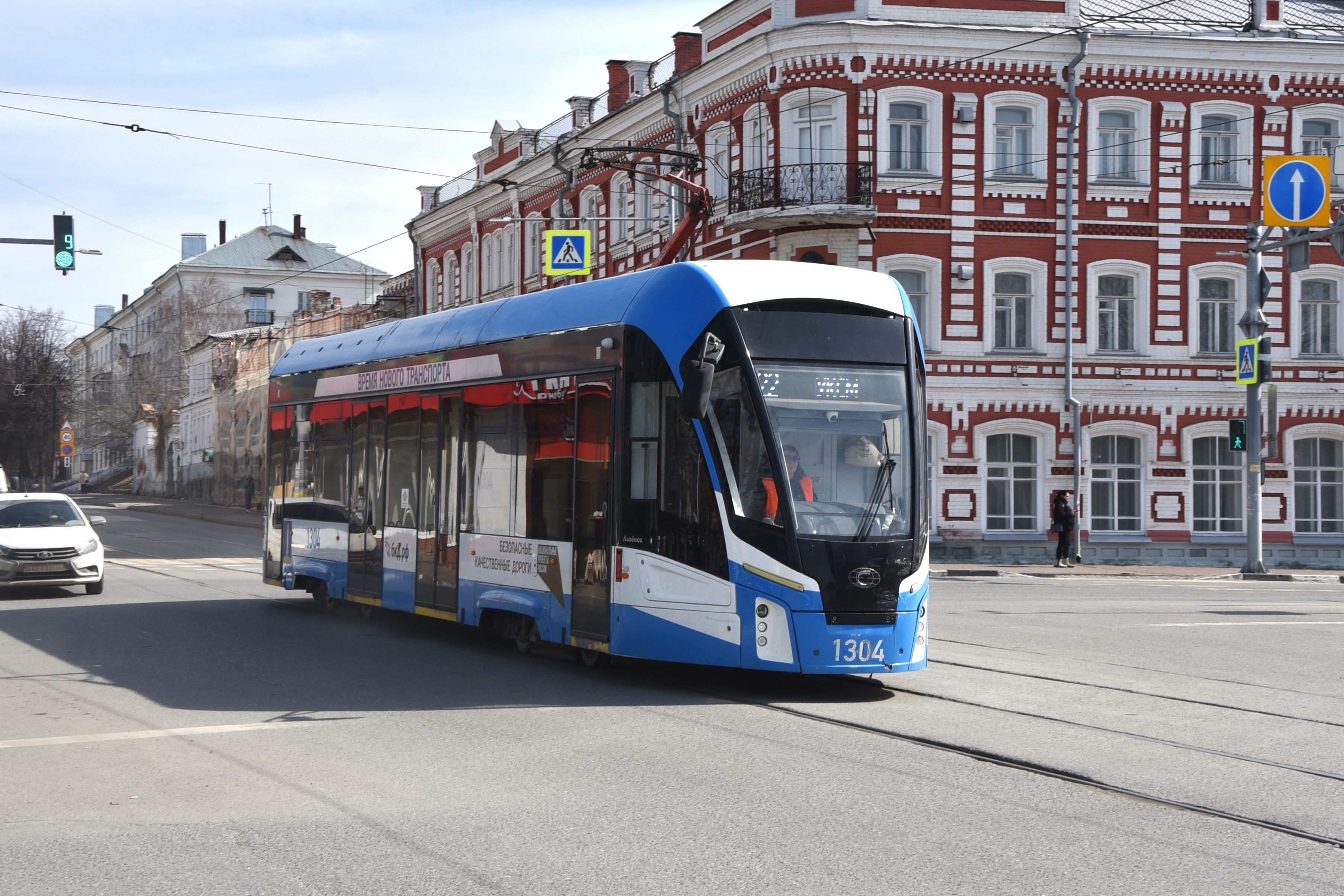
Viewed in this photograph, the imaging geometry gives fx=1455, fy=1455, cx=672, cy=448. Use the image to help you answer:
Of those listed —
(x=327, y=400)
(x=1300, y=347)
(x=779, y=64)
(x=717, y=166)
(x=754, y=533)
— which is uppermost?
(x=779, y=64)

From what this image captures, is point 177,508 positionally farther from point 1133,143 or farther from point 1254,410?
point 1254,410

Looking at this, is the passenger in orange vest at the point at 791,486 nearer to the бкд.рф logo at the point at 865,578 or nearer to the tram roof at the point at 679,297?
the бкд.рф logo at the point at 865,578

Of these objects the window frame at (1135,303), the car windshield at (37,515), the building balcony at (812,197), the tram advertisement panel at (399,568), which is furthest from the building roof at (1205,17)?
the car windshield at (37,515)

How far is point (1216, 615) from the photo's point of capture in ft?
60.5

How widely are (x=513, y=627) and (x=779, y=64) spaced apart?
21.9m

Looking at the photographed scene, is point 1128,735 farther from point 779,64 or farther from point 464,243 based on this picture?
point 464,243

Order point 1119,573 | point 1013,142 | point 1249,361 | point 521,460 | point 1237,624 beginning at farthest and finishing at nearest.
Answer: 1. point 1013,142
2. point 1119,573
3. point 1249,361
4. point 1237,624
5. point 521,460

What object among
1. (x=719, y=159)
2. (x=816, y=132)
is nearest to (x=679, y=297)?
(x=816, y=132)

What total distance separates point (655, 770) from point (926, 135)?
26.5 m

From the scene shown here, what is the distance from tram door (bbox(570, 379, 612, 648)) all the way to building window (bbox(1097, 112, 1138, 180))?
2450cm

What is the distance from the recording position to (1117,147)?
33281mm

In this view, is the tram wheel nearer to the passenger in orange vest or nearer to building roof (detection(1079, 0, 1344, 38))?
the passenger in orange vest

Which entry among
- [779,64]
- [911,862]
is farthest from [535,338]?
[779,64]

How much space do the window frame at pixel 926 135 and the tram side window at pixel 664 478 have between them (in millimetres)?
21778
